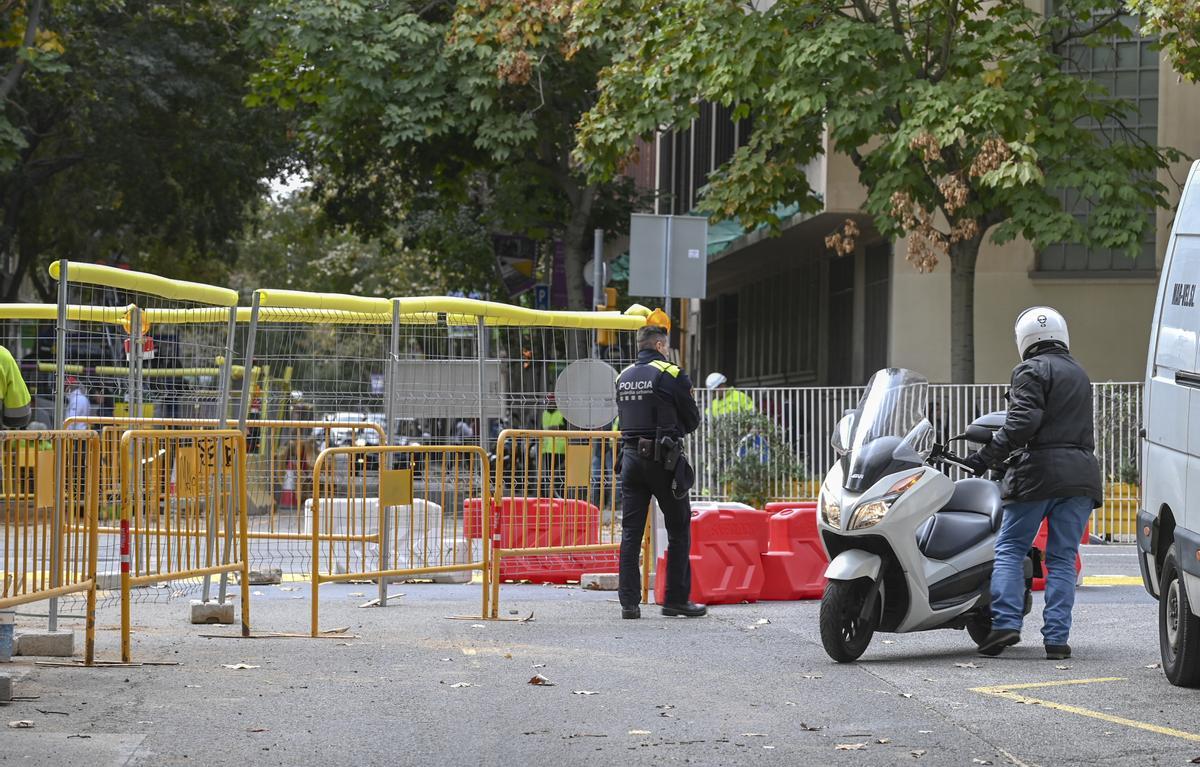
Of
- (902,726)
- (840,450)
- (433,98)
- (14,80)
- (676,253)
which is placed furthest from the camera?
(433,98)

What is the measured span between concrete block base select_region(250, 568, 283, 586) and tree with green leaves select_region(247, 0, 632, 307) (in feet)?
40.3

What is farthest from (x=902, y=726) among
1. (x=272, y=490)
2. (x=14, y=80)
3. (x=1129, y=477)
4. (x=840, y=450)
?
(x=14, y=80)

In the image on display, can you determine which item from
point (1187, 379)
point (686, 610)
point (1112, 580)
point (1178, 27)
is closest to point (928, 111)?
point (1178, 27)

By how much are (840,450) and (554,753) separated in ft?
11.1

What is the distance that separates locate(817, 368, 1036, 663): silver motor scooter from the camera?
9016 mm

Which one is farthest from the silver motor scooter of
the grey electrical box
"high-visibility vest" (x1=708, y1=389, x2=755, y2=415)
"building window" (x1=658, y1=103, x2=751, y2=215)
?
"building window" (x1=658, y1=103, x2=751, y2=215)

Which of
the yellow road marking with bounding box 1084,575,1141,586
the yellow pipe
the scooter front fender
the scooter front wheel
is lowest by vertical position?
the yellow road marking with bounding box 1084,575,1141,586

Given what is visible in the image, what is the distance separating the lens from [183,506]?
991 centimetres

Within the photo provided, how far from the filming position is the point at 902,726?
7.18 m

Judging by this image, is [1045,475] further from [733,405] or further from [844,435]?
[733,405]

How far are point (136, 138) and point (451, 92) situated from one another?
24.0 ft

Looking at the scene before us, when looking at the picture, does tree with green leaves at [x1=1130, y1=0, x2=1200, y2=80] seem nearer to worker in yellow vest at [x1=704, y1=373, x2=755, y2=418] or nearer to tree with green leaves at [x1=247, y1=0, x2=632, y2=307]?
worker in yellow vest at [x1=704, y1=373, x2=755, y2=418]

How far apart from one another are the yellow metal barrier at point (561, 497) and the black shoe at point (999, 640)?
3274mm

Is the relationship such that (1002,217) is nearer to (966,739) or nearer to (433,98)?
(433,98)
